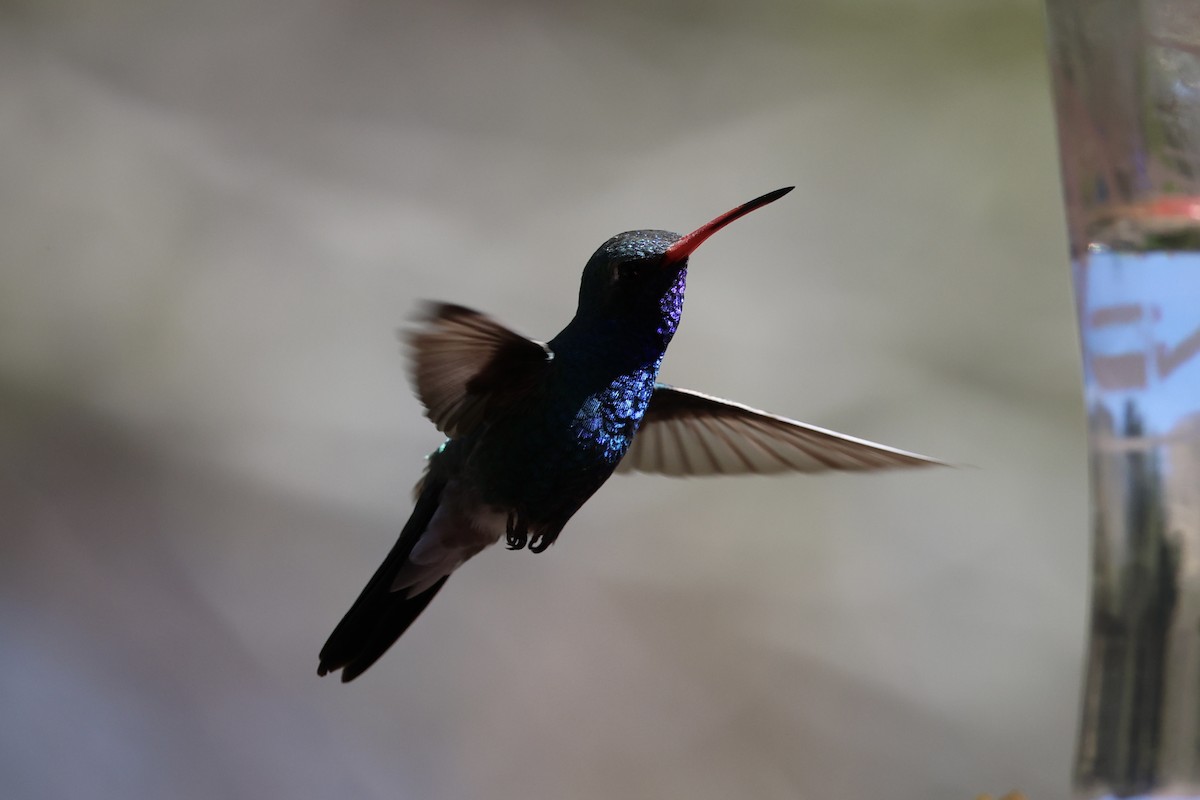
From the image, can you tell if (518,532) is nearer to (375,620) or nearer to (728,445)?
(375,620)

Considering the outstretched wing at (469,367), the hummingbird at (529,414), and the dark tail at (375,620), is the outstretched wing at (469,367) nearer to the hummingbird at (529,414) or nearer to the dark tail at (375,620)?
the hummingbird at (529,414)

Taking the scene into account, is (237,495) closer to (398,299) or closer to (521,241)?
(398,299)

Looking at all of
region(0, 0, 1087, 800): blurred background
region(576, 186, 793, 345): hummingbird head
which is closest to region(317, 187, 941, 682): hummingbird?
region(576, 186, 793, 345): hummingbird head

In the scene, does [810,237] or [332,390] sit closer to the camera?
[332,390]

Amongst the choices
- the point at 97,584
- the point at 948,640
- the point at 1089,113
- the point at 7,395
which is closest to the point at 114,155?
the point at 7,395

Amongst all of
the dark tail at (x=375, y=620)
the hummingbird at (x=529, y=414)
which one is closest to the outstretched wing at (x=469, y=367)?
the hummingbird at (x=529, y=414)

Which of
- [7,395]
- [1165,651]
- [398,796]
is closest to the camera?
[1165,651]
